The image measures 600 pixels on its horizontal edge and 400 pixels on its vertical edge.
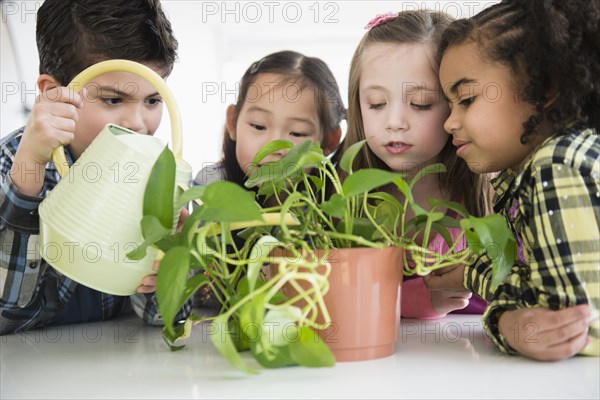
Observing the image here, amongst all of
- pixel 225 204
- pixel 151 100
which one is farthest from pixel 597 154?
pixel 151 100

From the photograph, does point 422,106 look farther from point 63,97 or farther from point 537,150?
point 63,97

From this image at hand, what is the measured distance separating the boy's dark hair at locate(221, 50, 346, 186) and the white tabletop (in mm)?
556

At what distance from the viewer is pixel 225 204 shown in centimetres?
62

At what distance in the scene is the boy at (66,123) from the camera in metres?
0.86

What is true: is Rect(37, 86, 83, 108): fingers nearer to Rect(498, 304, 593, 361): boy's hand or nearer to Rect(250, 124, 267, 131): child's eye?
Rect(250, 124, 267, 131): child's eye

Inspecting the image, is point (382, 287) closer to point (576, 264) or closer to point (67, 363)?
point (576, 264)

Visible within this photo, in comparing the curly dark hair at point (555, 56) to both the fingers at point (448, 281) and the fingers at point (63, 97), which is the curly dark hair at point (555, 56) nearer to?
the fingers at point (448, 281)

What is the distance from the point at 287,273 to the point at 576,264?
0.97 ft

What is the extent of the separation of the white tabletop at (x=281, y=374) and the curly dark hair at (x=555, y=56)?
0.27 metres

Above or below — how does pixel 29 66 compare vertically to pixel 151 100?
below

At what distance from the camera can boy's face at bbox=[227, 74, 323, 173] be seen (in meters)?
1.22

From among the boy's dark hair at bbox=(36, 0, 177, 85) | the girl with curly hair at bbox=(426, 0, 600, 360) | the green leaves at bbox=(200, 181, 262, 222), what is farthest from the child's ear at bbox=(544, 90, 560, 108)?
the boy's dark hair at bbox=(36, 0, 177, 85)

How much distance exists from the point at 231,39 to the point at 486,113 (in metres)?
2.63

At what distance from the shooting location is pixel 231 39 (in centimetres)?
334
